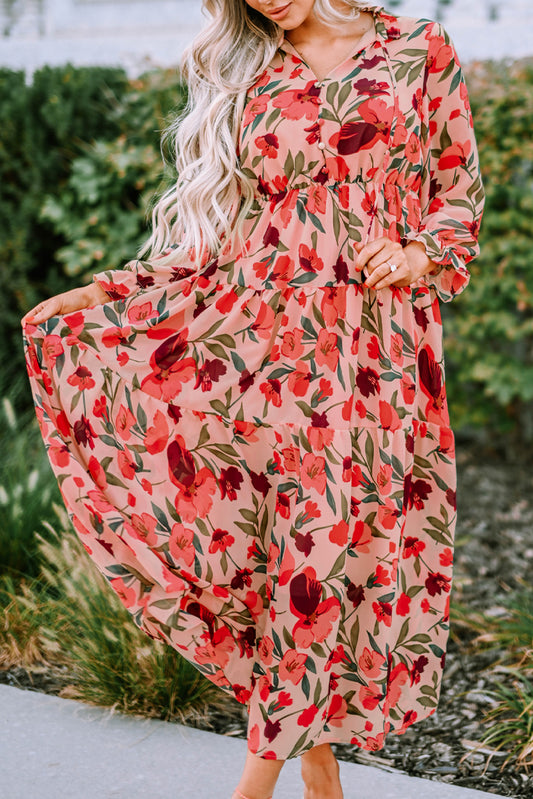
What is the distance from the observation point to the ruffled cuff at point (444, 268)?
2.07 metres

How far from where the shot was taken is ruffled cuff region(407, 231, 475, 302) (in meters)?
2.07

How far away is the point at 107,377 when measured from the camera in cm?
230

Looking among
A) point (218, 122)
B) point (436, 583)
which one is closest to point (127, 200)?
point (218, 122)

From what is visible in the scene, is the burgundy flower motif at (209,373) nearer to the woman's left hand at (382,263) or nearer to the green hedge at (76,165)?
the woman's left hand at (382,263)

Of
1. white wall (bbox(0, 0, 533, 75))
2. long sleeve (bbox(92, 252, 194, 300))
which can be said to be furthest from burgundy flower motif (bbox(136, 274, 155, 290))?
white wall (bbox(0, 0, 533, 75))

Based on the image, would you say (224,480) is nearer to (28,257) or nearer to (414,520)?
(414,520)

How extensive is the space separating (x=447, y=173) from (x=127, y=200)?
324 centimetres

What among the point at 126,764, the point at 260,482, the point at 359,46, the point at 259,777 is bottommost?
the point at 126,764

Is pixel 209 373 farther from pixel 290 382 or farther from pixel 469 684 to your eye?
pixel 469 684

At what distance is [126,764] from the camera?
2.46 meters

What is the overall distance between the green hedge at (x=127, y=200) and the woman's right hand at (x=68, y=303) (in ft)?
8.42

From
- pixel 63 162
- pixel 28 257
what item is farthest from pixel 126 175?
pixel 28 257

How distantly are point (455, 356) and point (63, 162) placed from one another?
8.55ft

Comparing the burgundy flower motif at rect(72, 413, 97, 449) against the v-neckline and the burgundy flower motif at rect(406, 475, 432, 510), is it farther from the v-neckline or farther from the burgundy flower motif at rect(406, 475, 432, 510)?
the v-neckline
